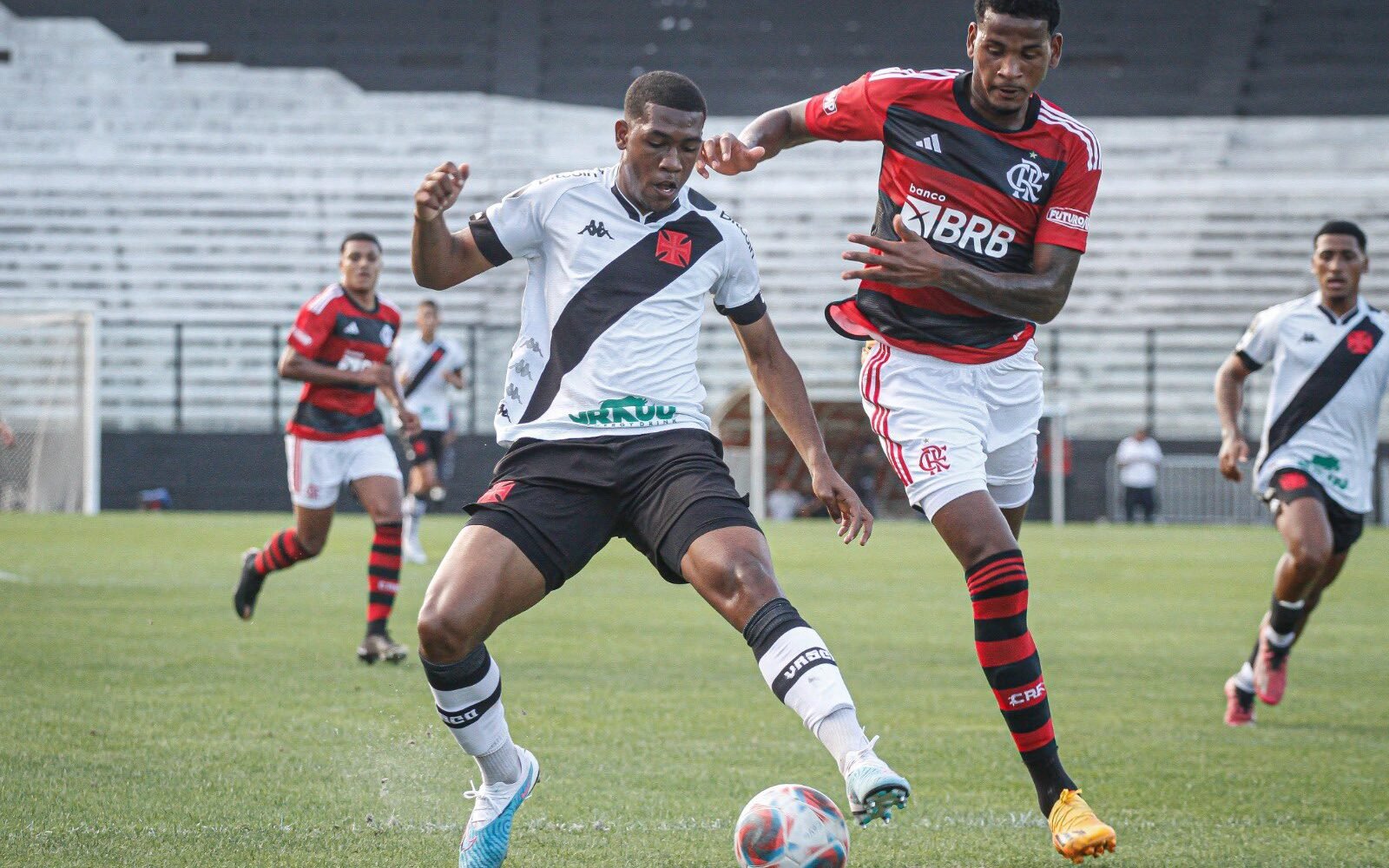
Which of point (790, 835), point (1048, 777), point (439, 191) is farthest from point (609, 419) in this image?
point (1048, 777)

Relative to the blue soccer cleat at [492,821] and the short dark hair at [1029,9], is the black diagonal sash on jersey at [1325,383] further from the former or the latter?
the blue soccer cleat at [492,821]

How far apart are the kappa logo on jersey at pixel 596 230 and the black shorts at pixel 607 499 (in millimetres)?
630

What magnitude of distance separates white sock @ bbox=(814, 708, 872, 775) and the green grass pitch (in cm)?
74

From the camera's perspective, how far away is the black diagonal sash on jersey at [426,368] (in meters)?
18.1

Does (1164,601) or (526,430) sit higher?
(526,430)

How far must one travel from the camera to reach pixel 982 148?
5.18 metres

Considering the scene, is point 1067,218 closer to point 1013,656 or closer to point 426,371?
point 1013,656

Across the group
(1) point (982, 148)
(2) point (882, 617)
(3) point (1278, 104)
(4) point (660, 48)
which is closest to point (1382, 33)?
(3) point (1278, 104)

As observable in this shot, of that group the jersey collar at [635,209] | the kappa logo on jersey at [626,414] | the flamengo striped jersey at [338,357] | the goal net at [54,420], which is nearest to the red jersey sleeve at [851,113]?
the jersey collar at [635,209]

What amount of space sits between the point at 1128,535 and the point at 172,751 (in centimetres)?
1884

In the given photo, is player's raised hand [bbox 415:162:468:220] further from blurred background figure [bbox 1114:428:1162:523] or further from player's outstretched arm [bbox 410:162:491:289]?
blurred background figure [bbox 1114:428:1162:523]

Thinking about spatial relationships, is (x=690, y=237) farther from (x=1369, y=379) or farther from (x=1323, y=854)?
(x=1369, y=379)

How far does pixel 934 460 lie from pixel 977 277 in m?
0.60

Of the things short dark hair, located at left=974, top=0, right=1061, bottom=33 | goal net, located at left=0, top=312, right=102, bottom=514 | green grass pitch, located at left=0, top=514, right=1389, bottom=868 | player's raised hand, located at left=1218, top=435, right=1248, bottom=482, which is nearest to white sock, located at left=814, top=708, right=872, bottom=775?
green grass pitch, located at left=0, top=514, right=1389, bottom=868
